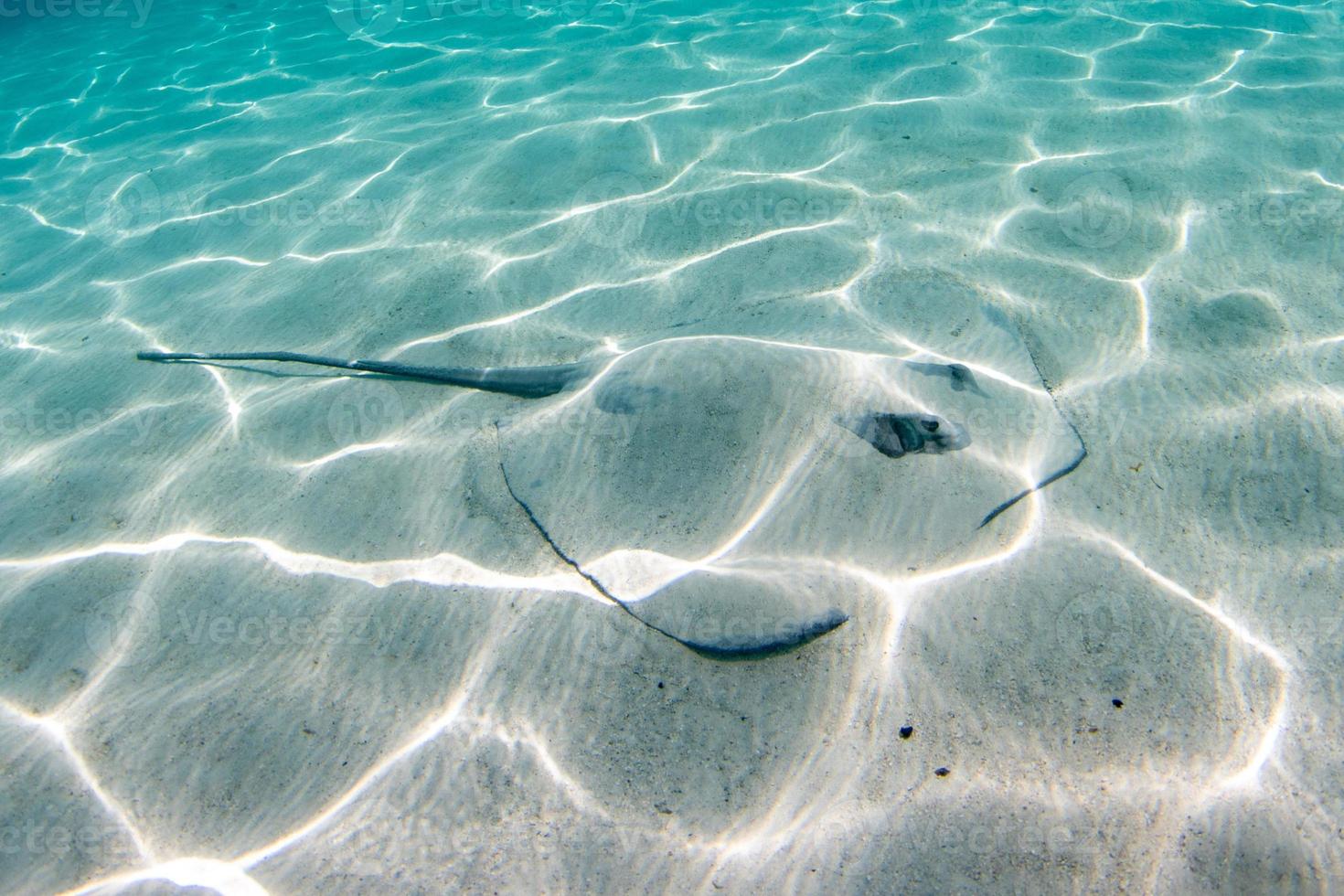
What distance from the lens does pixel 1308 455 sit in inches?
129

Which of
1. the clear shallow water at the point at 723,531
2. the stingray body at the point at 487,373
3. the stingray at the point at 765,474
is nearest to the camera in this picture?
the clear shallow water at the point at 723,531

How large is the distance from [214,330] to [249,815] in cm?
424

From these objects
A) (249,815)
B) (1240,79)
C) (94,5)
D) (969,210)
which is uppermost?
(94,5)

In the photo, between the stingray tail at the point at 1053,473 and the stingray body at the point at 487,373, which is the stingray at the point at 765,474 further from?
the stingray body at the point at 487,373

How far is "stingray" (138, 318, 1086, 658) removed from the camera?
2713 millimetres

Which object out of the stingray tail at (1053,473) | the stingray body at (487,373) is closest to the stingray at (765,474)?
the stingray tail at (1053,473)

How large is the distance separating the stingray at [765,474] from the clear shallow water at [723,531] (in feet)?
0.07

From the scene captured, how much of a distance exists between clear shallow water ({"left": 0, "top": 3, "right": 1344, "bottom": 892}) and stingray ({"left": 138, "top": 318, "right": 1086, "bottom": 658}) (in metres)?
0.02

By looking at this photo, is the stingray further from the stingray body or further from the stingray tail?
the stingray body

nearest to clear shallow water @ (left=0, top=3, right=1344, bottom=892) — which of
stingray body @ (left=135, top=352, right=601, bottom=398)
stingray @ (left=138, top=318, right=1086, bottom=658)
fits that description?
stingray @ (left=138, top=318, right=1086, bottom=658)

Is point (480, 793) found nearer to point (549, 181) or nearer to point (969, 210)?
point (969, 210)

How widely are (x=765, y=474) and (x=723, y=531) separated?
312mm

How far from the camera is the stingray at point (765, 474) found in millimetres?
2713

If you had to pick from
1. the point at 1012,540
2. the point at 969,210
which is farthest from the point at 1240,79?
the point at 1012,540
